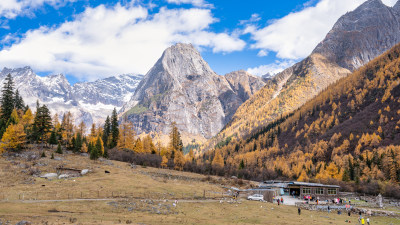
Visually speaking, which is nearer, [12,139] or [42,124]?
[12,139]

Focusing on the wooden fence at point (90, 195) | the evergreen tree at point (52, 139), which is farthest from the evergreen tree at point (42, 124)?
the wooden fence at point (90, 195)

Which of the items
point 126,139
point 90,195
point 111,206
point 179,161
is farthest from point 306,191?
point 126,139

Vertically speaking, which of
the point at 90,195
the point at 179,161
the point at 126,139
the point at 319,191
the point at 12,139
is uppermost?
the point at 126,139

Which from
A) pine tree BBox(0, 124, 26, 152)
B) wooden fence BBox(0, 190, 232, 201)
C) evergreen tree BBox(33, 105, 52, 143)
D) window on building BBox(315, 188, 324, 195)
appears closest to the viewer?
wooden fence BBox(0, 190, 232, 201)

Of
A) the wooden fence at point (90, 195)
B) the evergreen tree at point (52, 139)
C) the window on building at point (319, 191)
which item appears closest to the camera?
the wooden fence at point (90, 195)

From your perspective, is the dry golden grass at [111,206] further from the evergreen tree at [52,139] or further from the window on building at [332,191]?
the window on building at [332,191]

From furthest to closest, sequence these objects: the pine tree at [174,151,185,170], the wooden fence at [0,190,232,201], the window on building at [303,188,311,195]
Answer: the pine tree at [174,151,185,170]
the window on building at [303,188,311,195]
the wooden fence at [0,190,232,201]

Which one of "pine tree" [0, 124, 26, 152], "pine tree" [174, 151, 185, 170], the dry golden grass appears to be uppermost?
"pine tree" [0, 124, 26, 152]

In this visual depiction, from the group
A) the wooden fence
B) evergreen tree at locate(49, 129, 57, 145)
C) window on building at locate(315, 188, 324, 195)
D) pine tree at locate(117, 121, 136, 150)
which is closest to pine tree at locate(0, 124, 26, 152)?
evergreen tree at locate(49, 129, 57, 145)

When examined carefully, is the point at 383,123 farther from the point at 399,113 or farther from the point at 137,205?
the point at 137,205

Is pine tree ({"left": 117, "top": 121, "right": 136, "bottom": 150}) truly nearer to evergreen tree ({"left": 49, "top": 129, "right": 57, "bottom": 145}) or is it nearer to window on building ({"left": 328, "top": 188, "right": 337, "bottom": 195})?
evergreen tree ({"left": 49, "top": 129, "right": 57, "bottom": 145})

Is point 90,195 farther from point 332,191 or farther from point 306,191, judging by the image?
point 332,191

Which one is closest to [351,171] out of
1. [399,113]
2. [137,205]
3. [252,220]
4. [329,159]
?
[329,159]

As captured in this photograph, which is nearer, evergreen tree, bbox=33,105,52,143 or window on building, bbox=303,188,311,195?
window on building, bbox=303,188,311,195
